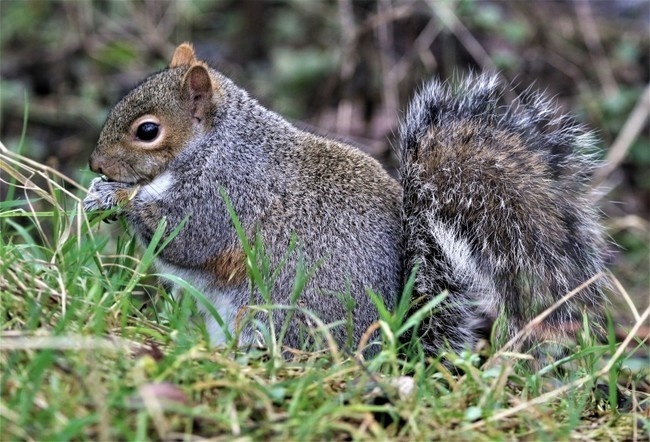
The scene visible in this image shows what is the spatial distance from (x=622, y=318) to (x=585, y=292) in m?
1.57

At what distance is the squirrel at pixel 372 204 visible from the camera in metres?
2.42

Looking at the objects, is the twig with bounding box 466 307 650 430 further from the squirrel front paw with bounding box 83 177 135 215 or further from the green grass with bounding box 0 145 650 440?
the squirrel front paw with bounding box 83 177 135 215

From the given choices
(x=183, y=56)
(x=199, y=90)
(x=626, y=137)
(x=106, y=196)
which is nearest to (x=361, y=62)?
(x=626, y=137)

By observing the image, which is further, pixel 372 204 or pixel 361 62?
pixel 361 62

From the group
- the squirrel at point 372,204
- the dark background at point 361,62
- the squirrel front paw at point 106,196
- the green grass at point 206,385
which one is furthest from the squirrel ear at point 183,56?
the dark background at point 361,62

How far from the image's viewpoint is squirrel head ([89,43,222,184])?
104 inches

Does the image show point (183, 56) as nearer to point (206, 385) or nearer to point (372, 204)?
point (372, 204)

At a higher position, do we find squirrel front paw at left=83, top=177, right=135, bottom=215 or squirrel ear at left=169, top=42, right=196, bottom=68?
squirrel ear at left=169, top=42, right=196, bottom=68

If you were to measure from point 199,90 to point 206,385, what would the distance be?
1.31m

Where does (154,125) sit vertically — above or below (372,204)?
above

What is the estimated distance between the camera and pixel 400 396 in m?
1.73

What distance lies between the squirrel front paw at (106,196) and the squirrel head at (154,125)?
32mm

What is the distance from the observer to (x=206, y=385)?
1617 millimetres

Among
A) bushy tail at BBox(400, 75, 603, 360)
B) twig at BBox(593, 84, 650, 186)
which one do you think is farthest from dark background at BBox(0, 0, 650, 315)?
bushy tail at BBox(400, 75, 603, 360)
